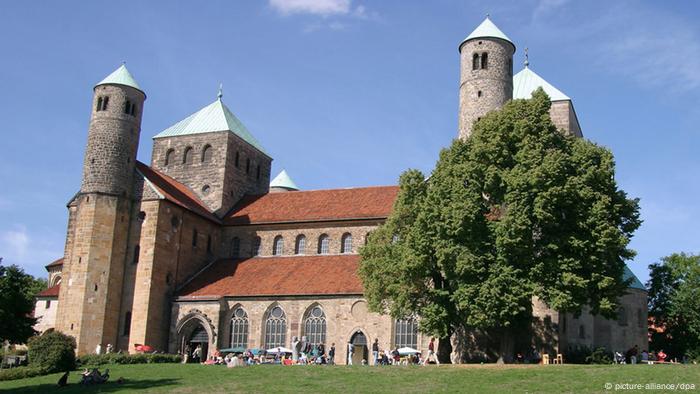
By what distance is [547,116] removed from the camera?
4175 cm

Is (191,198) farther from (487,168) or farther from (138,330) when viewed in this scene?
(487,168)

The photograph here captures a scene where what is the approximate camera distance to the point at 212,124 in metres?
65.6

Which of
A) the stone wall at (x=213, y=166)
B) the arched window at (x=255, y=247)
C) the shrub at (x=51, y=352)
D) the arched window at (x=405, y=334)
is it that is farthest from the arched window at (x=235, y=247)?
the shrub at (x=51, y=352)

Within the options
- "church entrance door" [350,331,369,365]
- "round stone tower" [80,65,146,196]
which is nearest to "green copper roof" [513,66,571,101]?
"church entrance door" [350,331,369,365]

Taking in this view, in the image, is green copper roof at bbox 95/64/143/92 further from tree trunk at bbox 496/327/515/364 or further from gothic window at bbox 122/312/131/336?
tree trunk at bbox 496/327/515/364

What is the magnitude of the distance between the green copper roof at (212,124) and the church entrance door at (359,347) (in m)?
23.2

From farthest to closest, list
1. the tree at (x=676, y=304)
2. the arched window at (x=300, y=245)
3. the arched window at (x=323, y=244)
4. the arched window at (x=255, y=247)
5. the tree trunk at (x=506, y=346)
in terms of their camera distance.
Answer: the tree at (x=676, y=304)
the arched window at (x=255, y=247)
the arched window at (x=300, y=245)
the arched window at (x=323, y=244)
the tree trunk at (x=506, y=346)

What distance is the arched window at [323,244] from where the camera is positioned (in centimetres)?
5769

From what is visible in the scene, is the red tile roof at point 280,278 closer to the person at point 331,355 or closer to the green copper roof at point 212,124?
the person at point 331,355

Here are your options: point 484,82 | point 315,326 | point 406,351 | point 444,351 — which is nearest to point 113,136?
point 315,326

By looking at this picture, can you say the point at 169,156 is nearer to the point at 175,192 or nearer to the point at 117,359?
the point at 175,192

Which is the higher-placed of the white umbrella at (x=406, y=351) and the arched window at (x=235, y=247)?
the arched window at (x=235, y=247)

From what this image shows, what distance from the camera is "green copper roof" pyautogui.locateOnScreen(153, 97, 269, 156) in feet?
214

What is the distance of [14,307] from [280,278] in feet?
56.4
